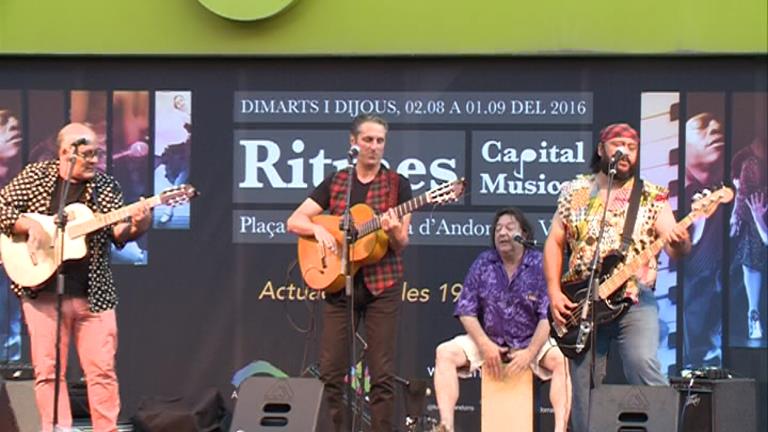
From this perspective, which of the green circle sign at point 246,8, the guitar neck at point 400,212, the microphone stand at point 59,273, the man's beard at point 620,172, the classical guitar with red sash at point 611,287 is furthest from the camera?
the green circle sign at point 246,8

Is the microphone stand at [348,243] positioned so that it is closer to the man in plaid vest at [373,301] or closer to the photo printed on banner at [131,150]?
the man in plaid vest at [373,301]

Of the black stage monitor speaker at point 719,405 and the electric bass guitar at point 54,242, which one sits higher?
the electric bass guitar at point 54,242

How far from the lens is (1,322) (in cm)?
998

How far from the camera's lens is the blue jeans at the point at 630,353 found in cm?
766

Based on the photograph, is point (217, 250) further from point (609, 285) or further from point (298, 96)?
point (609, 285)

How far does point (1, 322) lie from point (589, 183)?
4359 millimetres

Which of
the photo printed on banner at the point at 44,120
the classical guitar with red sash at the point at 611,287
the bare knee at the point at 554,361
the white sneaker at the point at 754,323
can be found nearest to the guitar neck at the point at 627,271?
the classical guitar with red sash at the point at 611,287

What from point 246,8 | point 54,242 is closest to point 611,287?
point 54,242

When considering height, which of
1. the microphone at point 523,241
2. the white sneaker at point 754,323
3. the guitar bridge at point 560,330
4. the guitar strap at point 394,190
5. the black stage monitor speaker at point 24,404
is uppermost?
the guitar strap at point 394,190

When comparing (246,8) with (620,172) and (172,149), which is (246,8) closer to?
(172,149)

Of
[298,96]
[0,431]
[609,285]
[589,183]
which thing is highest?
[298,96]

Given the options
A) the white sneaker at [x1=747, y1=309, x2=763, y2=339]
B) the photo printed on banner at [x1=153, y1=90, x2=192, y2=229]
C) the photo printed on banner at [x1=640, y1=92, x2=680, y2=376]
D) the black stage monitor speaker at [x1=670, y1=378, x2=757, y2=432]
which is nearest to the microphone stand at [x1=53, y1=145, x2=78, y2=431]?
the photo printed on banner at [x1=153, y1=90, x2=192, y2=229]

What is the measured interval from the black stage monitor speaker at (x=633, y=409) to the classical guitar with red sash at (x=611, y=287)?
339 mm

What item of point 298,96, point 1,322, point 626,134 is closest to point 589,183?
point 626,134
